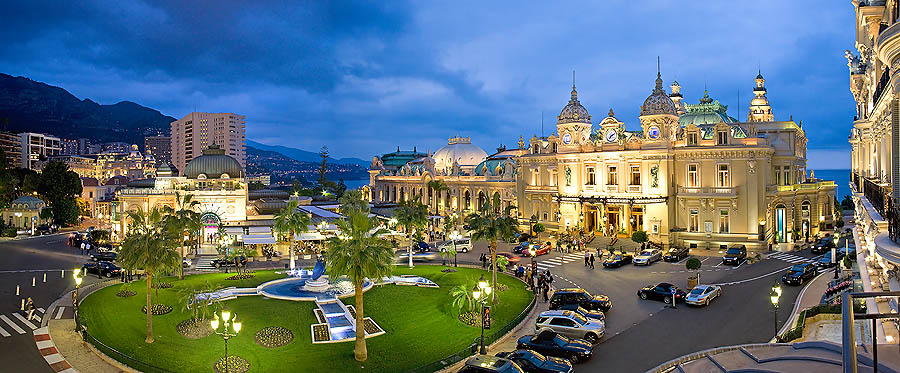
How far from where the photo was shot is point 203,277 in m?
40.6

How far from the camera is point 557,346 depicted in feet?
74.7

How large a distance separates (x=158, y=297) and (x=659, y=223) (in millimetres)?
46973

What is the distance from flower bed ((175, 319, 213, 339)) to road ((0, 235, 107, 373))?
562 centimetres

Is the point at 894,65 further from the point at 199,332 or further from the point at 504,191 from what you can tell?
the point at 504,191

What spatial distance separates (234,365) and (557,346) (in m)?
14.1

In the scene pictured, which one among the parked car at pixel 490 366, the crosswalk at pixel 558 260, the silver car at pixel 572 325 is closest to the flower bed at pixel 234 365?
the parked car at pixel 490 366

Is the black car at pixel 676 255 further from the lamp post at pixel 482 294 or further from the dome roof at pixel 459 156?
the dome roof at pixel 459 156

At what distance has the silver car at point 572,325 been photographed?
2503 cm

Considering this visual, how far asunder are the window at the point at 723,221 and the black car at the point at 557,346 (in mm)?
35855

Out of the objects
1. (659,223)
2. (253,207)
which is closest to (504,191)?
(659,223)

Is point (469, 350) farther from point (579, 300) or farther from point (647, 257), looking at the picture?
point (647, 257)

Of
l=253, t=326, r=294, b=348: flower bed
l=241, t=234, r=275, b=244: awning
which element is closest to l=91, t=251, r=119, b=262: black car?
l=241, t=234, r=275, b=244: awning

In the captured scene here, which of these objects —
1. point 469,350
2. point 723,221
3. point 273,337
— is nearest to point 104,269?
point 273,337

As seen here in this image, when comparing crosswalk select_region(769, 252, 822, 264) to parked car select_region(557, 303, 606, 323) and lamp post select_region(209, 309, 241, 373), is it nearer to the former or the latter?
parked car select_region(557, 303, 606, 323)
